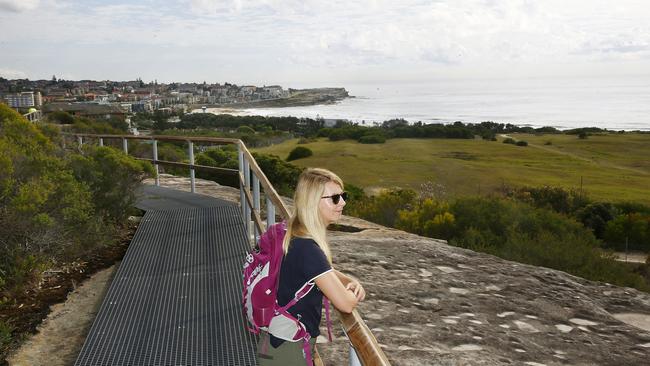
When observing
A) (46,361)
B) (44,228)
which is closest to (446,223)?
(44,228)

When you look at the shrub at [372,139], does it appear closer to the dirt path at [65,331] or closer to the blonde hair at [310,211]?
the dirt path at [65,331]

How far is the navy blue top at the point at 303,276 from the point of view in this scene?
204cm

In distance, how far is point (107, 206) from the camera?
6.91 m

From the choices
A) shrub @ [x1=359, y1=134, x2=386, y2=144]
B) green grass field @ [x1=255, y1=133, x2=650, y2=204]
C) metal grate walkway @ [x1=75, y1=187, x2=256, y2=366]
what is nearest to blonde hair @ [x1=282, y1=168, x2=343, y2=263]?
metal grate walkway @ [x1=75, y1=187, x2=256, y2=366]

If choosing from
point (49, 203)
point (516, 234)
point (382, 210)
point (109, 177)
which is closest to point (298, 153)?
point (382, 210)

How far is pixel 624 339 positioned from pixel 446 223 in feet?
20.2

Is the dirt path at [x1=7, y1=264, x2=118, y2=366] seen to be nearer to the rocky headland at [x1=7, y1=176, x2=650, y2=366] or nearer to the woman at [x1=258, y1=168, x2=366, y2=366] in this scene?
the rocky headland at [x1=7, y1=176, x2=650, y2=366]

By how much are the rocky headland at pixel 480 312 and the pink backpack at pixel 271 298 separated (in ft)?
6.20

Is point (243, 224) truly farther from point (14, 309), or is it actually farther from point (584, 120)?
point (584, 120)

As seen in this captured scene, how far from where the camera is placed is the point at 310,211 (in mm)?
2189

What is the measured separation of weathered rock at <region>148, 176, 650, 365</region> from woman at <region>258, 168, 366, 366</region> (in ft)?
5.77

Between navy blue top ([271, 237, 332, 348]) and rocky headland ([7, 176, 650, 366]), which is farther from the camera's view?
rocky headland ([7, 176, 650, 366])

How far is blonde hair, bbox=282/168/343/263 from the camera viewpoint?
2145 millimetres

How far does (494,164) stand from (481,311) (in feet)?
158
